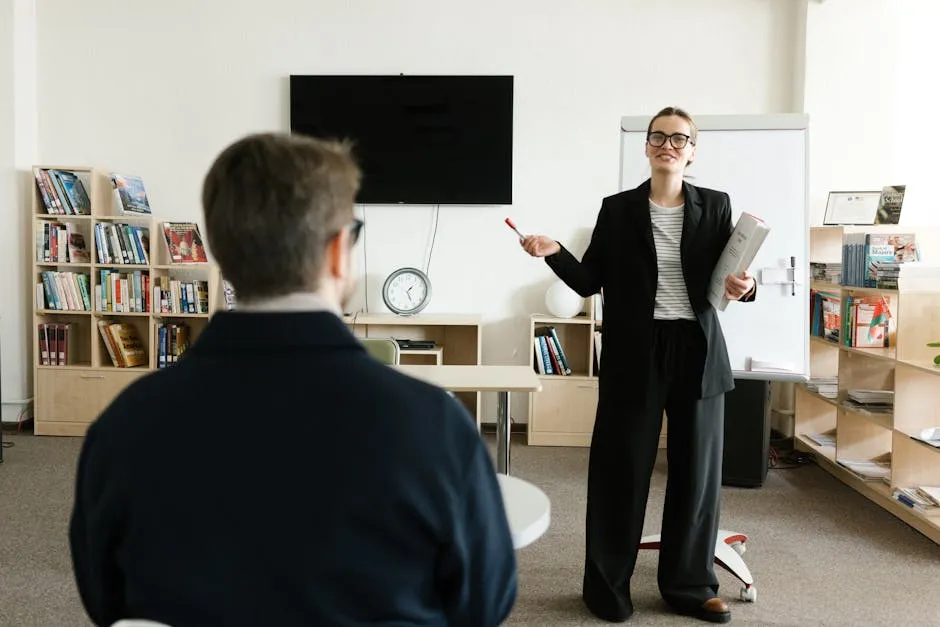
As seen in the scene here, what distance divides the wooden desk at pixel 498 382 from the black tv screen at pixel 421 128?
7.20 feet

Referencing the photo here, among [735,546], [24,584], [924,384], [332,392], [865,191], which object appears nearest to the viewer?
[332,392]

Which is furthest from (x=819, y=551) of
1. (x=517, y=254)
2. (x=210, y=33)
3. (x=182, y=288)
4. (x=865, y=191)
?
(x=210, y=33)

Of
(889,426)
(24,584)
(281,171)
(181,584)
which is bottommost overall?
(24,584)

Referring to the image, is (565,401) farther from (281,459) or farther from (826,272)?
(281,459)

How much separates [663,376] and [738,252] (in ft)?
1.45

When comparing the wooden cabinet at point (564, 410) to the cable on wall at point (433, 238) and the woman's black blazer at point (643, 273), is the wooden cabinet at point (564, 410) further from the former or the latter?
the woman's black blazer at point (643, 273)

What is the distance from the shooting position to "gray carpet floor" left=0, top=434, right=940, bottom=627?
262cm

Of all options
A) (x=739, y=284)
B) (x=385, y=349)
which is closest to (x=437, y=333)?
(x=385, y=349)

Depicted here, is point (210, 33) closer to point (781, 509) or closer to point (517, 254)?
point (517, 254)

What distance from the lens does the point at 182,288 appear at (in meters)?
4.98

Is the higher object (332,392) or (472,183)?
(472,183)

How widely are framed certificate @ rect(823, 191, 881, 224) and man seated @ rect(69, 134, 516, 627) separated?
13.8 ft

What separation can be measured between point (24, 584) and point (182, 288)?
2455mm

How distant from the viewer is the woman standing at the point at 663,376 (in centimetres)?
252
